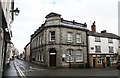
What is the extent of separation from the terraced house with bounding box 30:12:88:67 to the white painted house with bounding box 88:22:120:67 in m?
2.26

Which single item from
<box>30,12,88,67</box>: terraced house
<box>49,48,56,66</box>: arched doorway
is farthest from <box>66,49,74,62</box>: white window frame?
<box>49,48,56,66</box>: arched doorway

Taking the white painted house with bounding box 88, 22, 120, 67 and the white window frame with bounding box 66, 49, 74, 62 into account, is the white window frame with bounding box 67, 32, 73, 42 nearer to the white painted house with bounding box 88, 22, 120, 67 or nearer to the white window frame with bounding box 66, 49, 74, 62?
the white window frame with bounding box 66, 49, 74, 62

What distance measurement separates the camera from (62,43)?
3062 centimetres

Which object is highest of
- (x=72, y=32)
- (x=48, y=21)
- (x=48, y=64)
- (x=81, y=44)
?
(x=48, y=21)

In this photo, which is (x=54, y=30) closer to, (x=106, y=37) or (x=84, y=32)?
(x=84, y=32)

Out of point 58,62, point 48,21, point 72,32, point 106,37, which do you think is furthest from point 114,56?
point 48,21

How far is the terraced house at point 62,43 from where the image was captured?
30.3m

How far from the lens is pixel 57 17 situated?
31297 millimetres

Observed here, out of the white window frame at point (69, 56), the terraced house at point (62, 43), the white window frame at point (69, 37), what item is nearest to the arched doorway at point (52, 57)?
the terraced house at point (62, 43)

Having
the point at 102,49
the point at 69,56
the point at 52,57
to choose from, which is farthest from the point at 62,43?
the point at 102,49

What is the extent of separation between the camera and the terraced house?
3028 centimetres

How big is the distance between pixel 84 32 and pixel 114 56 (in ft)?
33.2

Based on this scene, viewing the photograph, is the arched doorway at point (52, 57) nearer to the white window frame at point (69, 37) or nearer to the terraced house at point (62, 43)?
the terraced house at point (62, 43)

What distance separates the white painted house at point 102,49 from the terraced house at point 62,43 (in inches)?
89.0
